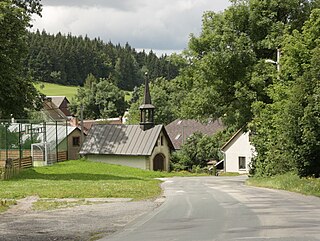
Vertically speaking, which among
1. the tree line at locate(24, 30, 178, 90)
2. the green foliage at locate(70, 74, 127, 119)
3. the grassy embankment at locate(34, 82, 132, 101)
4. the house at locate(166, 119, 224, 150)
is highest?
the tree line at locate(24, 30, 178, 90)

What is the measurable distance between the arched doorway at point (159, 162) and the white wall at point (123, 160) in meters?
1.75

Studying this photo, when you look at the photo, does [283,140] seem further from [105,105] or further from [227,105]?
[105,105]

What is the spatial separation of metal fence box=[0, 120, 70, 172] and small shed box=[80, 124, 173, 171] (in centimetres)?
468

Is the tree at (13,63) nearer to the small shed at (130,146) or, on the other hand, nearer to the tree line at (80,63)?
the small shed at (130,146)

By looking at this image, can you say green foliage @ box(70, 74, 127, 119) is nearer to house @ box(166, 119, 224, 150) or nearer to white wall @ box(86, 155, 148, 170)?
house @ box(166, 119, 224, 150)

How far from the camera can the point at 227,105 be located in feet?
140

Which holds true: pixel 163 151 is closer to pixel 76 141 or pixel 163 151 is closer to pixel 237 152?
pixel 237 152

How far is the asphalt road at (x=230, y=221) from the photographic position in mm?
11953

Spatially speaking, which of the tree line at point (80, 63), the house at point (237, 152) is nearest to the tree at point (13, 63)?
the house at point (237, 152)

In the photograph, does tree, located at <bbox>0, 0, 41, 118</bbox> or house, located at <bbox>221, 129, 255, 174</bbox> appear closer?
tree, located at <bbox>0, 0, 41, 118</bbox>

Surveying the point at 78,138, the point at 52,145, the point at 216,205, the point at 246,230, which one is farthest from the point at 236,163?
the point at 246,230

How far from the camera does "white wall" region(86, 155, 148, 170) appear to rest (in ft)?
214

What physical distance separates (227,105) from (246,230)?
30500 millimetres

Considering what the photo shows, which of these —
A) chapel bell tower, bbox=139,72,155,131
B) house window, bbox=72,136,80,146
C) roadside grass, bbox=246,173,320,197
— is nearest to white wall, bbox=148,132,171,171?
chapel bell tower, bbox=139,72,155,131
